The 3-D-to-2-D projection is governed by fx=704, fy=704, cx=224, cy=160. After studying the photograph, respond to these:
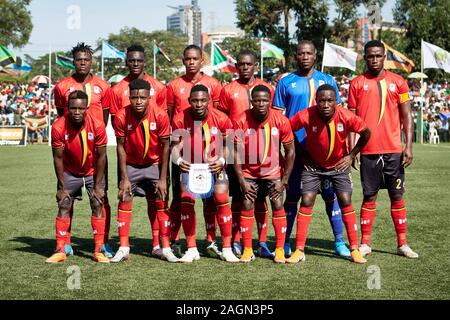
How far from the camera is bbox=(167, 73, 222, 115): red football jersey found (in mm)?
8969

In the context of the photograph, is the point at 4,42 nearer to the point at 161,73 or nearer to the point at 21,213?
the point at 161,73

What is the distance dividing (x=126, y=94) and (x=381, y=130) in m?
3.20

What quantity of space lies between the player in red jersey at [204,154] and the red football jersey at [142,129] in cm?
19

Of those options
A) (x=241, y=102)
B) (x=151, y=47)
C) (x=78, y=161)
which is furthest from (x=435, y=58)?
(x=151, y=47)

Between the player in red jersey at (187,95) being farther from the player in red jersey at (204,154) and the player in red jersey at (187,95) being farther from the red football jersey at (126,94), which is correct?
the player in red jersey at (204,154)

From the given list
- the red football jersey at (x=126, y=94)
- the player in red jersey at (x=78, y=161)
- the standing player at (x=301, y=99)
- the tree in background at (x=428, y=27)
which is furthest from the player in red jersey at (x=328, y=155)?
the tree in background at (x=428, y=27)

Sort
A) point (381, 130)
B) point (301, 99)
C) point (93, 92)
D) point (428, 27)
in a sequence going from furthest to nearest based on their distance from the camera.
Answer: point (428, 27) < point (93, 92) < point (301, 99) < point (381, 130)

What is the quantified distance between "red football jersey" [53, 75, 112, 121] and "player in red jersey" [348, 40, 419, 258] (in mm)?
3109

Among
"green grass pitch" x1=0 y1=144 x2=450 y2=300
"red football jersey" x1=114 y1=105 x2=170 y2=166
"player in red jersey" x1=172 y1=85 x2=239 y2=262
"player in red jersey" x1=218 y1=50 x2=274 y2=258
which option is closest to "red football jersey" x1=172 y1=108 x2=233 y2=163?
"player in red jersey" x1=172 y1=85 x2=239 y2=262

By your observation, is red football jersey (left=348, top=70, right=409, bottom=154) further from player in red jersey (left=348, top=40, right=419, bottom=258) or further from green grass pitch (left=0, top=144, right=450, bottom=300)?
green grass pitch (left=0, top=144, right=450, bottom=300)

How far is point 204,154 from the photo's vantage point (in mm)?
8391

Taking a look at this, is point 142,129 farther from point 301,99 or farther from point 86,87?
point 301,99

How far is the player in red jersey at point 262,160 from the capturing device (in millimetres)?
8203
